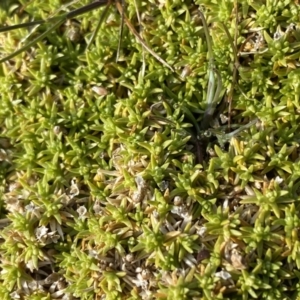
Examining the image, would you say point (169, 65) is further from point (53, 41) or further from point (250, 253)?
point (250, 253)

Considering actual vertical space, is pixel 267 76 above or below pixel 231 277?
above

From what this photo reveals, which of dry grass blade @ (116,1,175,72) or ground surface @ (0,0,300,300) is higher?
dry grass blade @ (116,1,175,72)

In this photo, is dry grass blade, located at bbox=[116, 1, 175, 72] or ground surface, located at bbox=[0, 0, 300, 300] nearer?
ground surface, located at bbox=[0, 0, 300, 300]

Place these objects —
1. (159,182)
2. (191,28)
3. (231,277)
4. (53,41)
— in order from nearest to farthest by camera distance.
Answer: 1. (231,277)
2. (159,182)
3. (191,28)
4. (53,41)

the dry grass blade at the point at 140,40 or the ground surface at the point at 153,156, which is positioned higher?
the dry grass blade at the point at 140,40

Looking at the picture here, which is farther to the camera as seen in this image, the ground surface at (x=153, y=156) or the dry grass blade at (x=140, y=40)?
the dry grass blade at (x=140, y=40)

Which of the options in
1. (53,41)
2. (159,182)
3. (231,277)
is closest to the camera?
(231,277)

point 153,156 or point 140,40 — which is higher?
point 140,40

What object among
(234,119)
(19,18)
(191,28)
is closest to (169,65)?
(191,28)

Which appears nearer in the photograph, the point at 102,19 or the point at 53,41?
the point at 102,19

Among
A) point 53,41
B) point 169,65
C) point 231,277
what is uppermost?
point 53,41
